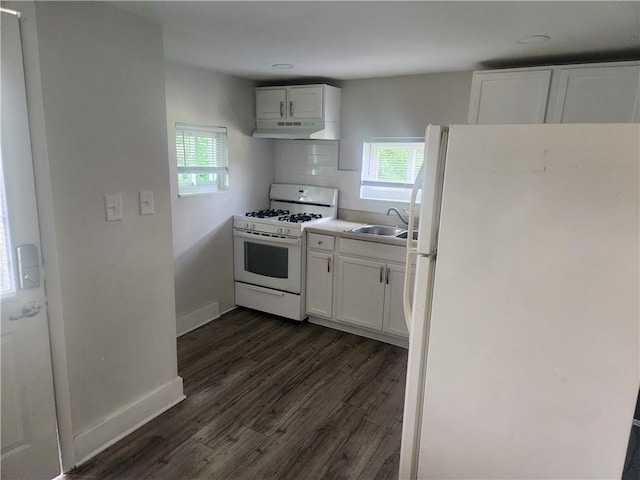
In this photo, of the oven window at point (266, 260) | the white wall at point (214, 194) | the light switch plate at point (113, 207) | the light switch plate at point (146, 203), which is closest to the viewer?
the light switch plate at point (113, 207)

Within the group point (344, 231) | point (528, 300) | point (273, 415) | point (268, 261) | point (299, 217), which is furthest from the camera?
point (299, 217)

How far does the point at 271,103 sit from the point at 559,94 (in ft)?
7.87

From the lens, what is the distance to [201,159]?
3.52 meters

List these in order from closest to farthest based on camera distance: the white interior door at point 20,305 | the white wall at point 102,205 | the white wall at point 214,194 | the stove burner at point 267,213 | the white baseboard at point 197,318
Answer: the white interior door at point 20,305 → the white wall at point 102,205 → the white wall at point 214,194 → the white baseboard at point 197,318 → the stove burner at point 267,213

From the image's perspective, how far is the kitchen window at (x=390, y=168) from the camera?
12.0 feet

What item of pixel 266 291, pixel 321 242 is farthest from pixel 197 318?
pixel 321 242

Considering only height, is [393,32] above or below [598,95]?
above

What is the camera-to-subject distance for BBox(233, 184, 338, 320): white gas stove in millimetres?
3615

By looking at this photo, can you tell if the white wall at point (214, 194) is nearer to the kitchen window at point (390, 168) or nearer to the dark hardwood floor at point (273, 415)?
the dark hardwood floor at point (273, 415)

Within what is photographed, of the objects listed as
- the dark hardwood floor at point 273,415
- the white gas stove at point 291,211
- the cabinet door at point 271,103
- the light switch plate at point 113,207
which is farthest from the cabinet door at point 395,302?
the light switch plate at point 113,207

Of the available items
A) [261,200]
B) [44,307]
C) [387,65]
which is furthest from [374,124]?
[44,307]

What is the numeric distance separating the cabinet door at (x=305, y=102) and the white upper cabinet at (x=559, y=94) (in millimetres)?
1359

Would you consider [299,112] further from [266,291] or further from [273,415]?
[273,415]

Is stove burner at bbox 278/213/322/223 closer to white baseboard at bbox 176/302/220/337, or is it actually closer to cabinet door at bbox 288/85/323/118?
cabinet door at bbox 288/85/323/118
